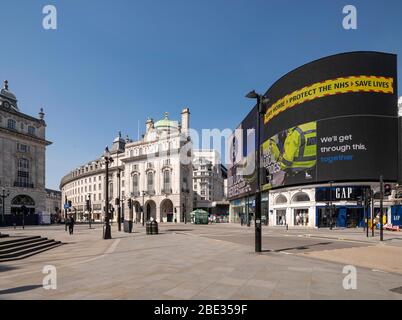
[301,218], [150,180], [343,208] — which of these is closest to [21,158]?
[150,180]

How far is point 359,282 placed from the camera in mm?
8688

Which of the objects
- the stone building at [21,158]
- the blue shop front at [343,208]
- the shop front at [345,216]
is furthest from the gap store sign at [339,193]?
the stone building at [21,158]

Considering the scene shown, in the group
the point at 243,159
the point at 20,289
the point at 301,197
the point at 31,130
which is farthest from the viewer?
the point at 243,159

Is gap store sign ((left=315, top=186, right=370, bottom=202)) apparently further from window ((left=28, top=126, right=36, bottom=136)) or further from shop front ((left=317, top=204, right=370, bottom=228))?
window ((left=28, top=126, right=36, bottom=136))

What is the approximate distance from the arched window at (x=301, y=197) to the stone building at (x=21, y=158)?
5163 cm

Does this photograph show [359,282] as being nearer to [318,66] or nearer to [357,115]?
[357,115]

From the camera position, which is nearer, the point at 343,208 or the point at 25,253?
the point at 25,253

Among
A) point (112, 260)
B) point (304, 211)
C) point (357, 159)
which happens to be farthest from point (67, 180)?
point (112, 260)

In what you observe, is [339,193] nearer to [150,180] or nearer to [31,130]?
[150,180]

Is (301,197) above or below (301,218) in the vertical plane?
above

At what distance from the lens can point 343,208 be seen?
4900cm

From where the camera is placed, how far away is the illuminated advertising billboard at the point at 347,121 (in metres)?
47.7

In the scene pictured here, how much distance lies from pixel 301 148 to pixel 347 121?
815 centimetres
